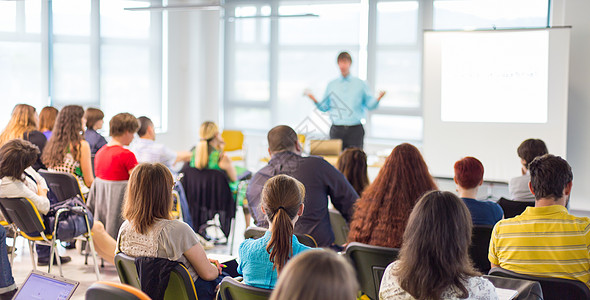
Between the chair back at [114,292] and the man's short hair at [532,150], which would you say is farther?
the man's short hair at [532,150]

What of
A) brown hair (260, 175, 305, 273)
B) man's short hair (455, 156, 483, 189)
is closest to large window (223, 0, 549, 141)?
man's short hair (455, 156, 483, 189)

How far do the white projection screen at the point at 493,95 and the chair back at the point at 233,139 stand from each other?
108 inches

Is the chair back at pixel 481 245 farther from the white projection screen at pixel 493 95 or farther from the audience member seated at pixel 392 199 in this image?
the white projection screen at pixel 493 95

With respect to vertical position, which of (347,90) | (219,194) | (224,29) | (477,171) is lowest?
(219,194)

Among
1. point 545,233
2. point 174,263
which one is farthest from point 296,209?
point 545,233

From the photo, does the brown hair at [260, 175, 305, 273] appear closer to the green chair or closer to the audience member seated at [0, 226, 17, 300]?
the green chair

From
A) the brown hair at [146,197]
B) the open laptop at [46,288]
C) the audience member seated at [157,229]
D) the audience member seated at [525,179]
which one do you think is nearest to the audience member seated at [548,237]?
the audience member seated at [525,179]

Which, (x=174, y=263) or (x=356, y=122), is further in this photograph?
(x=356, y=122)

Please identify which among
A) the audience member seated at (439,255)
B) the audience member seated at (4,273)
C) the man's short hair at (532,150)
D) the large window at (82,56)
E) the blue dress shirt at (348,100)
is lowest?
the audience member seated at (4,273)

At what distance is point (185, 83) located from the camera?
10.1 m

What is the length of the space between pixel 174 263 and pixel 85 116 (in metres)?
3.25

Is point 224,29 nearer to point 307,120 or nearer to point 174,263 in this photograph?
point 307,120

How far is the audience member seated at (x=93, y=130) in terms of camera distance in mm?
5469

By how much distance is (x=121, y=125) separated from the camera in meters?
4.84
